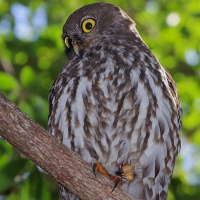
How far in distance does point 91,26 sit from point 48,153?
1.99 metres

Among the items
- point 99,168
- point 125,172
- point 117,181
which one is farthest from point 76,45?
point 117,181

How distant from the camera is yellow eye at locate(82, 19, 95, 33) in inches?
220

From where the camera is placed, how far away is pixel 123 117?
15.5 feet

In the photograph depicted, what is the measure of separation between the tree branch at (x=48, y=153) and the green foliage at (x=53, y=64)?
973 mm

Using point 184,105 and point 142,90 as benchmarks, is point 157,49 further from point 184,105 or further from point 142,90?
point 142,90

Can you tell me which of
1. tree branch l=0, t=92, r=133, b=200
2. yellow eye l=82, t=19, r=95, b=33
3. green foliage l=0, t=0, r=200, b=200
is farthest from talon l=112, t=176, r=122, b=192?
yellow eye l=82, t=19, r=95, b=33

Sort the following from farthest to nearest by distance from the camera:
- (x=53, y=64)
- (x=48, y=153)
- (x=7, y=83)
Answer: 1. (x=53, y=64)
2. (x=7, y=83)
3. (x=48, y=153)

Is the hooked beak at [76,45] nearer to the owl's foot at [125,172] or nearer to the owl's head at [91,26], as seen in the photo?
the owl's head at [91,26]

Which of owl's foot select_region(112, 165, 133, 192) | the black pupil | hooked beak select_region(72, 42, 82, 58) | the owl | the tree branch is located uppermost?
the black pupil

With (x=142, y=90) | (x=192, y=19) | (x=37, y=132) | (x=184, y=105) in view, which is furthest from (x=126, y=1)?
(x=37, y=132)

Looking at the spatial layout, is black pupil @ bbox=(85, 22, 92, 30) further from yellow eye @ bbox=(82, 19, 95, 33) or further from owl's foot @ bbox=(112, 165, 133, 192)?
owl's foot @ bbox=(112, 165, 133, 192)

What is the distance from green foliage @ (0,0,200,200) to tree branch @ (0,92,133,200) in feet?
3.19

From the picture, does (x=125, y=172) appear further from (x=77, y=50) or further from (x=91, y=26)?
(x=91, y=26)

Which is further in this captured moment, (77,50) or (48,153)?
(77,50)
